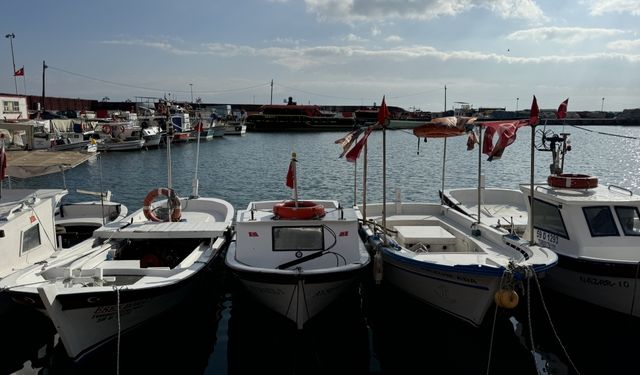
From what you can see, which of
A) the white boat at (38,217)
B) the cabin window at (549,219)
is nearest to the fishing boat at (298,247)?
the white boat at (38,217)

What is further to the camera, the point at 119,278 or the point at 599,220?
the point at 599,220

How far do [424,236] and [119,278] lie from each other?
304 inches

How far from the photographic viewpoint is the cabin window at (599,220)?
12.0 metres

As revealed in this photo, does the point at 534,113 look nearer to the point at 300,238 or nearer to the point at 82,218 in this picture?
the point at 300,238

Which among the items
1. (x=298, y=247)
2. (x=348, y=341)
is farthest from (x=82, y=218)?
(x=348, y=341)

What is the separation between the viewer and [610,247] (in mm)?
11805

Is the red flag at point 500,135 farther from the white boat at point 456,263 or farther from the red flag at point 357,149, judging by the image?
the red flag at point 357,149

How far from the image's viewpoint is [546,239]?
12820 millimetres

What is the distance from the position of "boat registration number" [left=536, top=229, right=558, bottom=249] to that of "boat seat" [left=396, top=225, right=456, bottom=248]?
2.23 m

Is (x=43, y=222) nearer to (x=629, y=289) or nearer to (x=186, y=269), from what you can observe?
(x=186, y=269)

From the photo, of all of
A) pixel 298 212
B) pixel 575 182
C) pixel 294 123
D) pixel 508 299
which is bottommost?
pixel 508 299

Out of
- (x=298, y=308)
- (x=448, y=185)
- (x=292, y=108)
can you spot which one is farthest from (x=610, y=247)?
(x=292, y=108)

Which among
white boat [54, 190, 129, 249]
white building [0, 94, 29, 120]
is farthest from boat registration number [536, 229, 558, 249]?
white building [0, 94, 29, 120]

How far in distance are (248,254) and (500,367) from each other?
236 inches
